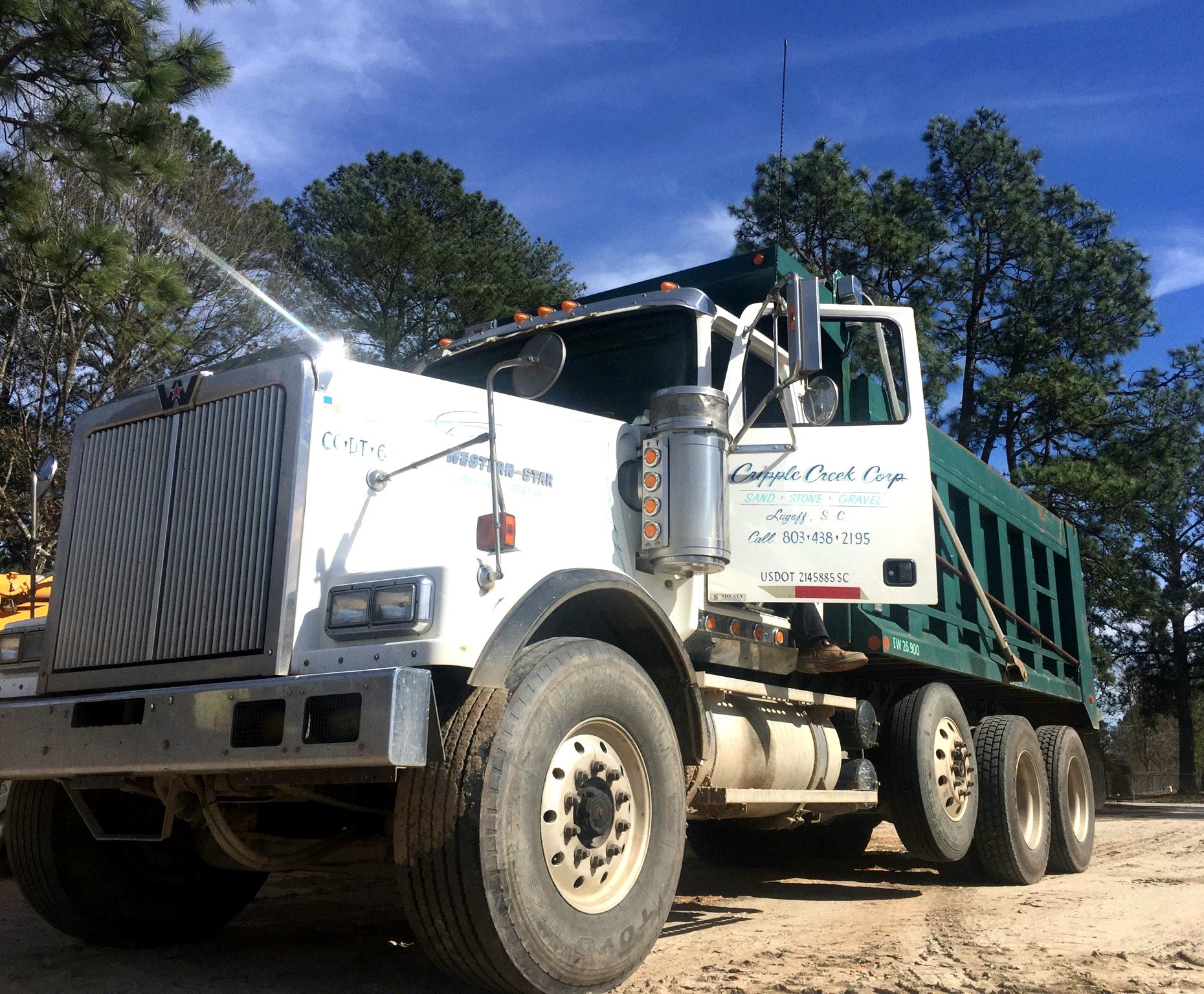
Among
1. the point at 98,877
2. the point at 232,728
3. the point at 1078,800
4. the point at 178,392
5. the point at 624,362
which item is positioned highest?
the point at 624,362

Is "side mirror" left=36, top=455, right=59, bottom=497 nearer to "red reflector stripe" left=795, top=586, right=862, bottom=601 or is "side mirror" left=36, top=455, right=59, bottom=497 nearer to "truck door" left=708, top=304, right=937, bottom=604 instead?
"truck door" left=708, top=304, right=937, bottom=604

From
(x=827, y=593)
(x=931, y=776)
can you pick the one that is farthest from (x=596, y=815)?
(x=931, y=776)

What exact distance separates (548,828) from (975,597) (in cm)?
494

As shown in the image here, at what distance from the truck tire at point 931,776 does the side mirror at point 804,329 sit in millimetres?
2865

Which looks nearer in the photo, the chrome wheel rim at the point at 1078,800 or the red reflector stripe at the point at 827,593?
the red reflector stripe at the point at 827,593

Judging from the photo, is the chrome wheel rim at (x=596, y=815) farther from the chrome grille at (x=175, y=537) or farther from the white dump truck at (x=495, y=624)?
the chrome grille at (x=175, y=537)

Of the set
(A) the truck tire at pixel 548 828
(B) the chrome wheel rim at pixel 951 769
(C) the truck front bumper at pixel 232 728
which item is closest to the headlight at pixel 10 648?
(C) the truck front bumper at pixel 232 728

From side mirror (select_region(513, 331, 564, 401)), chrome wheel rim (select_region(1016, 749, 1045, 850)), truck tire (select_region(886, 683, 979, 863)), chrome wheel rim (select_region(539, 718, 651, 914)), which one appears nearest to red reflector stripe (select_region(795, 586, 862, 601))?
chrome wheel rim (select_region(539, 718, 651, 914))

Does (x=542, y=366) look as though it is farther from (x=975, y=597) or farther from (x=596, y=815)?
(x=975, y=597)

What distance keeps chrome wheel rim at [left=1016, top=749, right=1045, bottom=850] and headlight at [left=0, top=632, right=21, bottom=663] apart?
20.0 ft

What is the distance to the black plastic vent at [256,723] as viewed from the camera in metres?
3.35

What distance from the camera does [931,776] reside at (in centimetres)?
648

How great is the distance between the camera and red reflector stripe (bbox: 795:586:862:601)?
5203 millimetres

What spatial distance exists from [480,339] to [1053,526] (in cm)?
628
